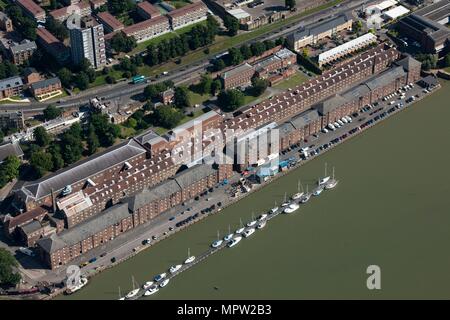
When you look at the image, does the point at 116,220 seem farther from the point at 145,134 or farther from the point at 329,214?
the point at 329,214

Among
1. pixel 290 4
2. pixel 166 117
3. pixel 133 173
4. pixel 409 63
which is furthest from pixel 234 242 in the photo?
pixel 290 4

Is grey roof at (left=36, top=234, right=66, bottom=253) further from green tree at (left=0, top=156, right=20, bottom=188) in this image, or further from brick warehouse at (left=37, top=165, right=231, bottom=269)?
green tree at (left=0, top=156, right=20, bottom=188)

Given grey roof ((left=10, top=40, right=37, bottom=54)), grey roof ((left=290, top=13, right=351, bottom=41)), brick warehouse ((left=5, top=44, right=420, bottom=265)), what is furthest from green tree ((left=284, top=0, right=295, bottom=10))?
grey roof ((left=10, top=40, right=37, bottom=54))

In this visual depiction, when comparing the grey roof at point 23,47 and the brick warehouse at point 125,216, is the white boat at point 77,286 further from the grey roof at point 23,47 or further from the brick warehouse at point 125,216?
the grey roof at point 23,47

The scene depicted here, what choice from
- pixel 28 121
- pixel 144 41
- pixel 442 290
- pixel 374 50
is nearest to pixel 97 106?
pixel 28 121

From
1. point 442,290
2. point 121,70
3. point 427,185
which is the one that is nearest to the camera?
point 442,290

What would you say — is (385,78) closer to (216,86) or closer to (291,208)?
(216,86)
